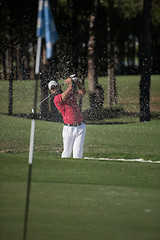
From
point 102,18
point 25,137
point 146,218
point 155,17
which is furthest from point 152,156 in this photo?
point 155,17

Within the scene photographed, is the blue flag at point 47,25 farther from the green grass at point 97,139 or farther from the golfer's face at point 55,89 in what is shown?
the green grass at point 97,139

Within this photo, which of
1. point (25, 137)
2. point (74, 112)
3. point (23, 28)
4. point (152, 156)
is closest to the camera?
point (74, 112)

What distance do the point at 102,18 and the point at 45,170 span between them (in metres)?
22.1

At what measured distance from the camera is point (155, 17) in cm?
4478

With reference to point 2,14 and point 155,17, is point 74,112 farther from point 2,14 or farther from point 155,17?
point 155,17

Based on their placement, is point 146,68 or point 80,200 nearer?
point 80,200

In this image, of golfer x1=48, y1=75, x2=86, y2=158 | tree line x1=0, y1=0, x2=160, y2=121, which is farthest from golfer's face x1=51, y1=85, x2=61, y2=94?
tree line x1=0, y1=0, x2=160, y2=121

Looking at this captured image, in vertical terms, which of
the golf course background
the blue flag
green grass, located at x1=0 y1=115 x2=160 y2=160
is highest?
the blue flag

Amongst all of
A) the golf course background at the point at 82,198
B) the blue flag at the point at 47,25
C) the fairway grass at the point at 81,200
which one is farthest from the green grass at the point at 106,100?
the blue flag at the point at 47,25

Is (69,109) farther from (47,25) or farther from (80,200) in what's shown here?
(47,25)

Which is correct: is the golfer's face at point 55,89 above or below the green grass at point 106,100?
above

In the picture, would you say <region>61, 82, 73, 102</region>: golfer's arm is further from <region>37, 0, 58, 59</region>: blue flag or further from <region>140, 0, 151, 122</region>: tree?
<region>140, 0, 151, 122</region>: tree

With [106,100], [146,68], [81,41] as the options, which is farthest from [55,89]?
[106,100]

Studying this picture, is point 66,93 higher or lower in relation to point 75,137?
higher
